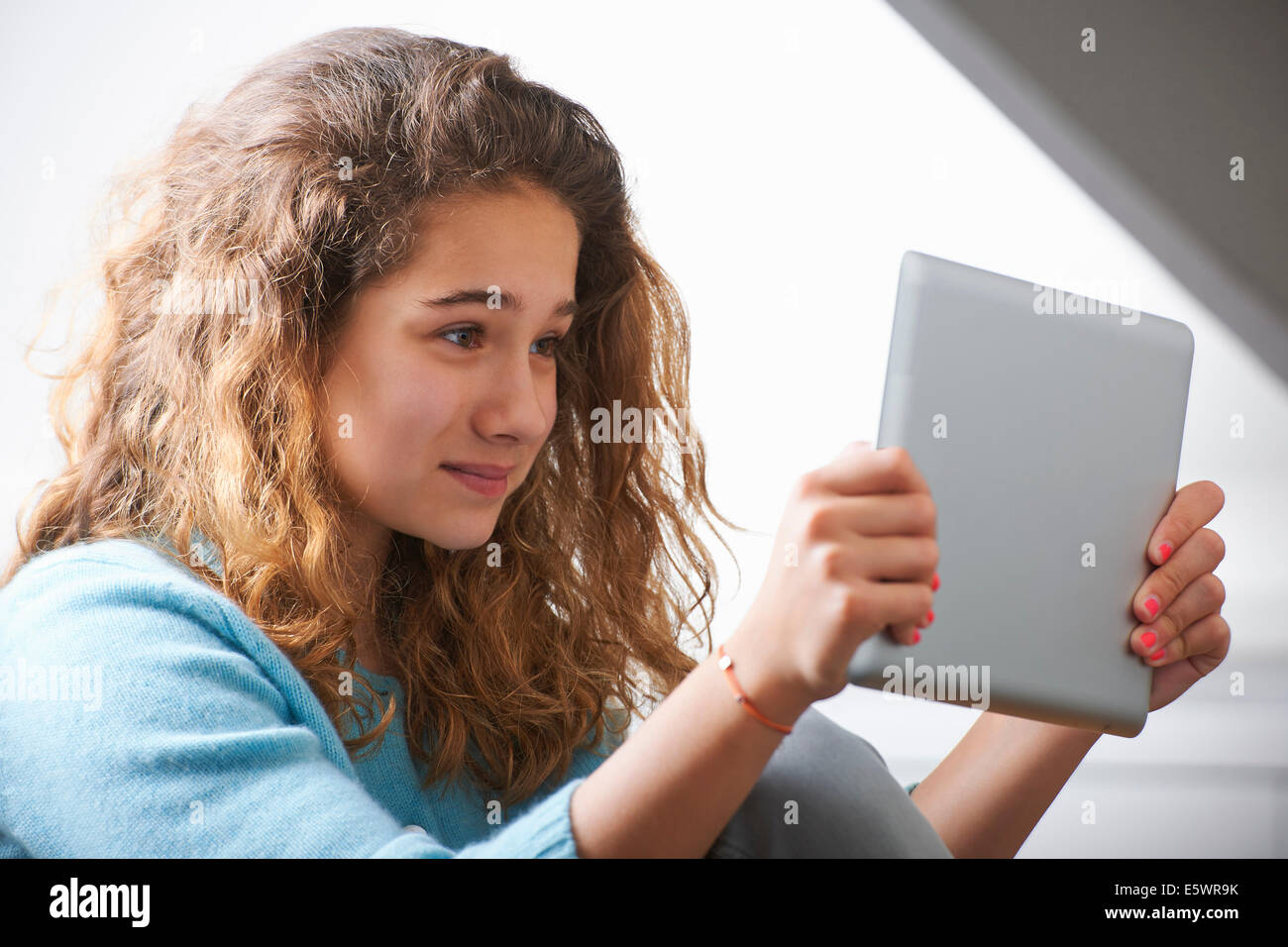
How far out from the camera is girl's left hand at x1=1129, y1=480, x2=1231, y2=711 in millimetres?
802

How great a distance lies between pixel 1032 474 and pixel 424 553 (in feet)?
2.34

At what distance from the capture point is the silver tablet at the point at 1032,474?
0.71 m

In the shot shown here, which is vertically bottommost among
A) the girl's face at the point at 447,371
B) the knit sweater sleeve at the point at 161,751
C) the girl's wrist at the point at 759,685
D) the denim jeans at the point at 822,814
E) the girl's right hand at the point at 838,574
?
the denim jeans at the point at 822,814

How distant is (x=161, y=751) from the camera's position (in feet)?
2.18

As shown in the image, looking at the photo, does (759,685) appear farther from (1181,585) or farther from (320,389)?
(320,389)

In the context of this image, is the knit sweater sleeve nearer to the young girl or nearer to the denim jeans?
the young girl

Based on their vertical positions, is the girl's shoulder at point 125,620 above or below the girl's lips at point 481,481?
below

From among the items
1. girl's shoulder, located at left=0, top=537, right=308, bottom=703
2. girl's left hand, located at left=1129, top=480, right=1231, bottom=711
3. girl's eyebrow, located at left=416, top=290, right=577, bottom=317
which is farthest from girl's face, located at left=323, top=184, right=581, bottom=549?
girl's left hand, located at left=1129, top=480, right=1231, bottom=711

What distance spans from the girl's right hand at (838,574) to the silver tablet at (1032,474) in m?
0.07

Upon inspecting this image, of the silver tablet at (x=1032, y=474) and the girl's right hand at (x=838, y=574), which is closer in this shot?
the girl's right hand at (x=838, y=574)

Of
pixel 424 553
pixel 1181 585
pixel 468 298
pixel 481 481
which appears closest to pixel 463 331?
pixel 468 298

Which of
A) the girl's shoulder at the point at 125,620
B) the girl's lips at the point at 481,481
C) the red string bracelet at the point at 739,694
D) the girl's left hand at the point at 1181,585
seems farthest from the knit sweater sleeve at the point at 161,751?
the girl's left hand at the point at 1181,585

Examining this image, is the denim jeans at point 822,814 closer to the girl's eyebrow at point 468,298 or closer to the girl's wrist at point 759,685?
the girl's wrist at point 759,685
